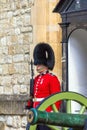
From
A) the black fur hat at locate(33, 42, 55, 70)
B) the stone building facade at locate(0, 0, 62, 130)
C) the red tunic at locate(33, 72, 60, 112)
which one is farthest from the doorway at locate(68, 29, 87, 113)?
the red tunic at locate(33, 72, 60, 112)

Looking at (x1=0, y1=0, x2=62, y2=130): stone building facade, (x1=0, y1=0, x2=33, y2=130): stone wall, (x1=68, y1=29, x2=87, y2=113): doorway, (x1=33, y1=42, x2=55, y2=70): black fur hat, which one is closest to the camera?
(x1=33, y1=42, x2=55, y2=70): black fur hat

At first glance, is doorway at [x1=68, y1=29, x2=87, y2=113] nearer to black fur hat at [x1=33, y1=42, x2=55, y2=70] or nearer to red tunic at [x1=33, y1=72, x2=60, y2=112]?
black fur hat at [x1=33, y1=42, x2=55, y2=70]

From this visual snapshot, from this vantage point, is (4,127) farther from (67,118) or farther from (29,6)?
(67,118)

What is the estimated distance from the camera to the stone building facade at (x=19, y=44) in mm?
10000

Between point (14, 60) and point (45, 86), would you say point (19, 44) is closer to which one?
point (14, 60)

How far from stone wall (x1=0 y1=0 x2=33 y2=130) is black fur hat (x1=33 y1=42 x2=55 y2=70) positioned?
2240 mm

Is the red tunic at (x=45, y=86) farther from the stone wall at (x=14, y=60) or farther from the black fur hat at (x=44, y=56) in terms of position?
the stone wall at (x=14, y=60)

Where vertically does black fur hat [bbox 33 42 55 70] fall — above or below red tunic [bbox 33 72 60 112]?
above

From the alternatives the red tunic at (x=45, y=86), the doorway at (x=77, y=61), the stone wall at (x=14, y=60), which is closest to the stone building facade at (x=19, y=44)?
the stone wall at (x=14, y=60)

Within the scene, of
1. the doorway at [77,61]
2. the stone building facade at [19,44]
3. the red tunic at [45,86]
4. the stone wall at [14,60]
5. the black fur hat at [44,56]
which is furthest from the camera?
the stone wall at [14,60]

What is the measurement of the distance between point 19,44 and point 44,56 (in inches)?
108

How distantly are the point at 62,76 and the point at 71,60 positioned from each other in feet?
0.87

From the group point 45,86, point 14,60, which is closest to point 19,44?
point 14,60

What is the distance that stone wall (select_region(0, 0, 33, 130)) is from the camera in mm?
10406
